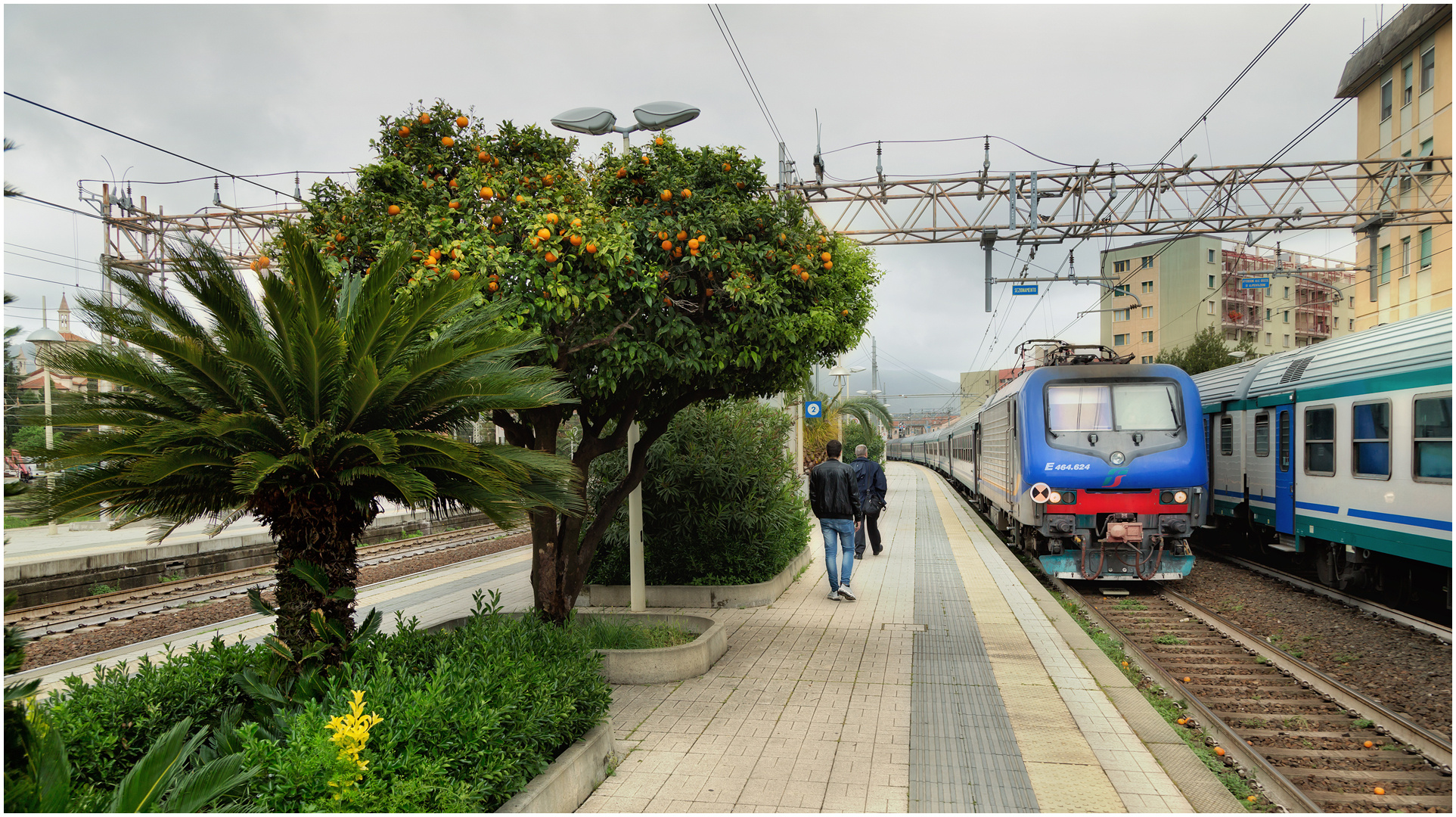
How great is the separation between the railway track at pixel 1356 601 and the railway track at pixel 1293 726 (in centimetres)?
157

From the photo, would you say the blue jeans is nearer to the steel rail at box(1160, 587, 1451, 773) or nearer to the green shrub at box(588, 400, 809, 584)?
the green shrub at box(588, 400, 809, 584)

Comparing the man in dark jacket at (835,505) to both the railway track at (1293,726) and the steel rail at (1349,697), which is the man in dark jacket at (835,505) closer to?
the railway track at (1293,726)

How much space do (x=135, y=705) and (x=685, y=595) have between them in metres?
6.62

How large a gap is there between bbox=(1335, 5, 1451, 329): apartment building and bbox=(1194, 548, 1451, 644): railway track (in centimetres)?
2000

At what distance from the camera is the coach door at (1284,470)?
11.5 meters

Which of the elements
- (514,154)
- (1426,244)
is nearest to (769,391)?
(514,154)

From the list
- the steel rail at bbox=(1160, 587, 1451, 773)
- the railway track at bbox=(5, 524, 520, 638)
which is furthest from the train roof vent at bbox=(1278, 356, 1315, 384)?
the railway track at bbox=(5, 524, 520, 638)

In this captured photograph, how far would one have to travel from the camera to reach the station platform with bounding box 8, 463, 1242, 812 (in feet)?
14.7

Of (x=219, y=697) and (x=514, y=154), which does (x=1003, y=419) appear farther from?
(x=219, y=697)

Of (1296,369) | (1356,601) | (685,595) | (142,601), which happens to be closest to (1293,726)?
(1356,601)

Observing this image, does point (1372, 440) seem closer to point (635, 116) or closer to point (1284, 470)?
point (1284, 470)

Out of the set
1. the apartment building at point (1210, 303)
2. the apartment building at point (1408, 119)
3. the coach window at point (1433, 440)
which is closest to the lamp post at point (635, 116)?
the coach window at point (1433, 440)

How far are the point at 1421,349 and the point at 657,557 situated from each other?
28.0 feet

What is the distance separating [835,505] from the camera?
10.2 m
